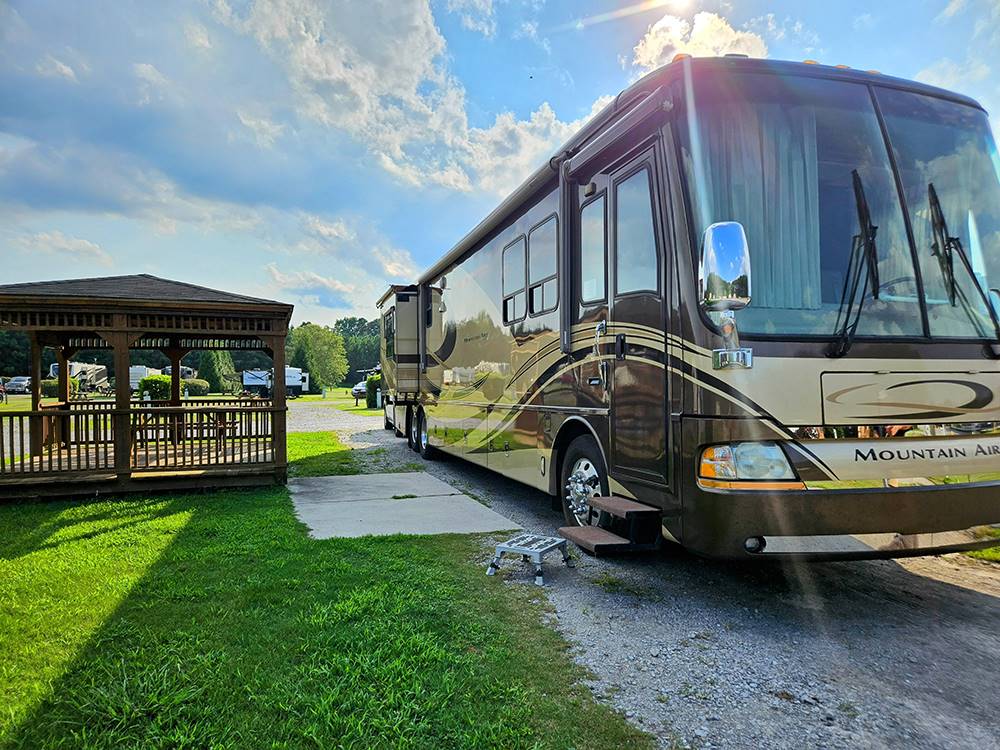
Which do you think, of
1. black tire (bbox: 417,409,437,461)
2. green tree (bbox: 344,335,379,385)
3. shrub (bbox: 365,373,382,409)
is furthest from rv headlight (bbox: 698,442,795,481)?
green tree (bbox: 344,335,379,385)

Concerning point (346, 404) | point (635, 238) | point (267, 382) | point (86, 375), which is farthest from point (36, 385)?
point (267, 382)

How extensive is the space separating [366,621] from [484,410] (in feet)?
13.5

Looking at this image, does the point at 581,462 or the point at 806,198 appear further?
the point at 581,462

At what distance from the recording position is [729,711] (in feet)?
8.39

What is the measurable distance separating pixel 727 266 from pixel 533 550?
2.28 meters

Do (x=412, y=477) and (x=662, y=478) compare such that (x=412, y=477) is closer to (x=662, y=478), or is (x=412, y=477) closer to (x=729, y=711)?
(x=662, y=478)

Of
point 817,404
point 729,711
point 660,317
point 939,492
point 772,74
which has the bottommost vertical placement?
point 729,711

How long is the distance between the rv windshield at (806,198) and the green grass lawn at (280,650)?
214cm

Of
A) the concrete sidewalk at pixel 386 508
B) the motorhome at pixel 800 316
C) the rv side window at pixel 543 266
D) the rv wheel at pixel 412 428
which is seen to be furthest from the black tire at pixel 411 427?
the motorhome at pixel 800 316

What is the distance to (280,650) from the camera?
3043 mm

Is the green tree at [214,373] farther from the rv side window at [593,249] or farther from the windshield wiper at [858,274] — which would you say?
the windshield wiper at [858,274]

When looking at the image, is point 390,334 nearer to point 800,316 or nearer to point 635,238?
point 635,238

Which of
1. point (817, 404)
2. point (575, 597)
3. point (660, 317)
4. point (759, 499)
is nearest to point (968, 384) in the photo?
point (817, 404)

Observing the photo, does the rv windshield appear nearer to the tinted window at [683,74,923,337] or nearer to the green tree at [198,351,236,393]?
the tinted window at [683,74,923,337]
